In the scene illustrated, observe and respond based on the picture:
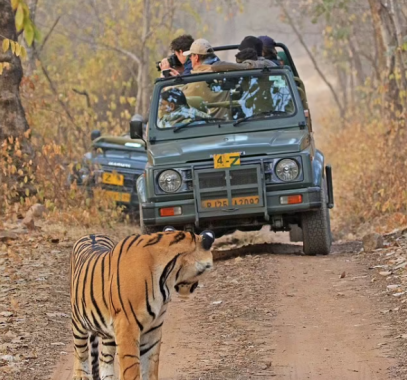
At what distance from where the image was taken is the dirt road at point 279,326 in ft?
19.0

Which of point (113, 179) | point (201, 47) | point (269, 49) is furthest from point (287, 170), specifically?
point (113, 179)

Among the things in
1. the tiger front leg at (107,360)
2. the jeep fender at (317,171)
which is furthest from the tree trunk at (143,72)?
→ the tiger front leg at (107,360)

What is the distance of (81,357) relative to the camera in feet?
17.3

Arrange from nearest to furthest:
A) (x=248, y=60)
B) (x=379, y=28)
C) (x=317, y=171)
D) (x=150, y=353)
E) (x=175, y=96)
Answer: (x=150, y=353), (x=317, y=171), (x=175, y=96), (x=248, y=60), (x=379, y=28)

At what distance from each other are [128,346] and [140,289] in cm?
28

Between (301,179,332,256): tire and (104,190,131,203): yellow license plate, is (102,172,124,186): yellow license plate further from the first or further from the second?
(301,179,332,256): tire

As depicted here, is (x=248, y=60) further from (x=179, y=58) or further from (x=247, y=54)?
(x=179, y=58)

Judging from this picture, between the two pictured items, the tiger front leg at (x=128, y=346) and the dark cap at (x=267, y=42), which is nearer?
the tiger front leg at (x=128, y=346)

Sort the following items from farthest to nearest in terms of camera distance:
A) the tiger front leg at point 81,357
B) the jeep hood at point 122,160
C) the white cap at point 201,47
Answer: the jeep hood at point 122,160 → the white cap at point 201,47 → the tiger front leg at point 81,357

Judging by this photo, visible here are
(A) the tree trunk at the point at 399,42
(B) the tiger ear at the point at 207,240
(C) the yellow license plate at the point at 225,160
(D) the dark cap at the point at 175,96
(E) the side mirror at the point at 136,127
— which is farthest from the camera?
(A) the tree trunk at the point at 399,42

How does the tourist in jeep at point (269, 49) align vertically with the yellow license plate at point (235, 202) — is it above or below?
above

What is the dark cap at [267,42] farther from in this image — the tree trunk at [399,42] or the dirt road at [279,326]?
the tree trunk at [399,42]

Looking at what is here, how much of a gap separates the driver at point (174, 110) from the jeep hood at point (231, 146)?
0.46m

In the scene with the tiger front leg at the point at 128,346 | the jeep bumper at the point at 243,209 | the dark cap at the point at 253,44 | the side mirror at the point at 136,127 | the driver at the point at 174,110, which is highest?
the dark cap at the point at 253,44
